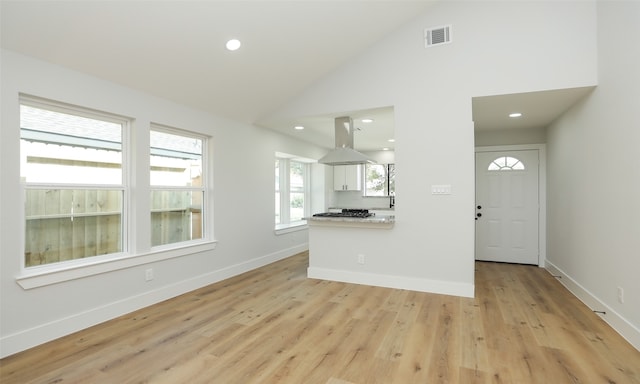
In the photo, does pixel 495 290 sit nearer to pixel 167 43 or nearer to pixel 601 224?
pixel 601 224

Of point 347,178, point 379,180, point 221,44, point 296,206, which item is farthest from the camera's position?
point 379,180

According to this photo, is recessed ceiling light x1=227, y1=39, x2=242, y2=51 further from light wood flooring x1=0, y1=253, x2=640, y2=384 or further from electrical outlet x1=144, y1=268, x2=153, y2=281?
light wood flooring x1=0, y1=253, x2=640, y2=384

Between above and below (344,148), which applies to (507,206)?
below

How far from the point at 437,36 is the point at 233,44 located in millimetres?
2327

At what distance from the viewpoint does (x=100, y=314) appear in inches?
118

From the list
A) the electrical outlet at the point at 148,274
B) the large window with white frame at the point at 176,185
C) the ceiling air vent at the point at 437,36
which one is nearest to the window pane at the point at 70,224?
the electrical outlet at the point at 148,274

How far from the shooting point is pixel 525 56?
3.49m

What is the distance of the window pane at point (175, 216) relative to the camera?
3758mm

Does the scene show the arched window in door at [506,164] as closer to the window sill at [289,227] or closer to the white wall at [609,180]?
the white wall at [609,180]

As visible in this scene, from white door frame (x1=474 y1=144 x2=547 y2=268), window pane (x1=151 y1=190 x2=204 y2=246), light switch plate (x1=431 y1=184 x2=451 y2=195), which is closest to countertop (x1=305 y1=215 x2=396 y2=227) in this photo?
light switch plate (x1=431 y1=184 x2=451 y2=195)

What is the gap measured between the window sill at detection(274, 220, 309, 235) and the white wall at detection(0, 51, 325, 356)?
113 millimetres

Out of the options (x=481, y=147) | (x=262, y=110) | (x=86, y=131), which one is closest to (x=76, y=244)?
(x=86, y=131)

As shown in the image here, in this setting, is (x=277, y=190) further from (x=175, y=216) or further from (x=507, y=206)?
(x=507, y=206)

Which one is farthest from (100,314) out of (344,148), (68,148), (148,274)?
(344,148)
